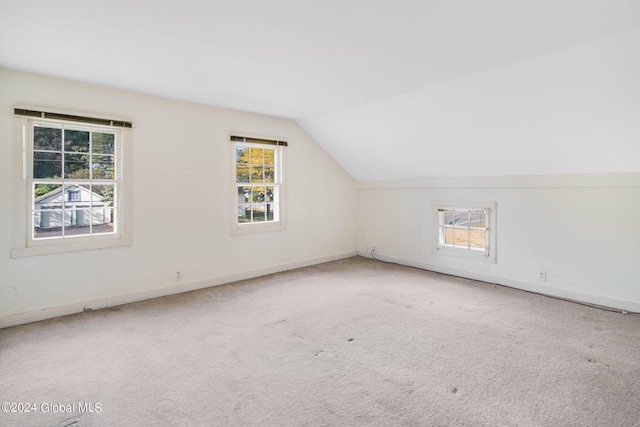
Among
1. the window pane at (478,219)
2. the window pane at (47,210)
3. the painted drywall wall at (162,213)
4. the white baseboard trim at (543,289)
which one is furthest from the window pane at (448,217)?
the window pane at (47,210)

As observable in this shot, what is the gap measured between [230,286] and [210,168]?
5.02 feet

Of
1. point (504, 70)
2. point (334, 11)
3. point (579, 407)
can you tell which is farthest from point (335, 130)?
point (579, 407)

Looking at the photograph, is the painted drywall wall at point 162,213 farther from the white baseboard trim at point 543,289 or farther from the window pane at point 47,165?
the white baseboard trim at point 543,289

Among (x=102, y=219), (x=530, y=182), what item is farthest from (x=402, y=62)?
(x=102, y=219)

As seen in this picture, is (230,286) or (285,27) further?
(230,286)

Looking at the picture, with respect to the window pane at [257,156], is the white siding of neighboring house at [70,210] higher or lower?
lower

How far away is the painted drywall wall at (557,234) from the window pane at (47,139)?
14.6ft

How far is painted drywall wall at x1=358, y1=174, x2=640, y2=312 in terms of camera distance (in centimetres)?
332

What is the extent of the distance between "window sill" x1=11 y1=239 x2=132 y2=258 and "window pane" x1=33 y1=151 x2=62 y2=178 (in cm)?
69

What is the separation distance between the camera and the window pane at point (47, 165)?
3.13 m

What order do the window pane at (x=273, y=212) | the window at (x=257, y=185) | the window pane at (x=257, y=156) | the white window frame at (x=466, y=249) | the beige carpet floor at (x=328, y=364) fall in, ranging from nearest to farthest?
1. the beige carpet floor at (x=328, y=364)
2. the white window frame at (x=466, y=249)
3. the window at (x=257, y=185)
4. the window pane at (x=257, y=156)
5. the window pane at (x=273, y=212)

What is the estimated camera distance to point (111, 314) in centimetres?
328

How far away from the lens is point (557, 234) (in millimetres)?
3723

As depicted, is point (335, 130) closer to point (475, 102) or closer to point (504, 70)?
point (475, 102)
